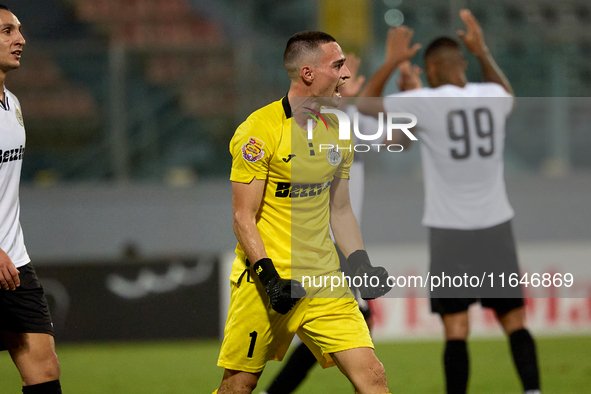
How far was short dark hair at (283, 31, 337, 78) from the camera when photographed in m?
3.39

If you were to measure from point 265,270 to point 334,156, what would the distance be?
659mm

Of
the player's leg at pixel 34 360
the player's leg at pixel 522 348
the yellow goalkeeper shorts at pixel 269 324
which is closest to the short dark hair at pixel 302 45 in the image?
the yellow goalkeeper shorts at pixel 269 324

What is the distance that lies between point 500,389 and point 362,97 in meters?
2.66

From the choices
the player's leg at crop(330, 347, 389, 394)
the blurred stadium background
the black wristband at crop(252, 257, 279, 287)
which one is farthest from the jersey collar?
the blurred stadium background

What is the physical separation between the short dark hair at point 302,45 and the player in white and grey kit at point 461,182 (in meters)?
0.92

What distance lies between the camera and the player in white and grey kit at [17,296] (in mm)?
3391

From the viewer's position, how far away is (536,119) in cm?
1004

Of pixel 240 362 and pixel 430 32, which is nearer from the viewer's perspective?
pixel 240 362

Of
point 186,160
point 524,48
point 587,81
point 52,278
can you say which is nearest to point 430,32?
point 524,48

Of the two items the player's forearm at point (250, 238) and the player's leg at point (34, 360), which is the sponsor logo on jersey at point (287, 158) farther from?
the player's leg at point (34, 360)

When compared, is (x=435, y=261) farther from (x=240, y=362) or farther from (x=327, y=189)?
(x=240, y=362)

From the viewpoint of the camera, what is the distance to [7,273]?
10.7ft

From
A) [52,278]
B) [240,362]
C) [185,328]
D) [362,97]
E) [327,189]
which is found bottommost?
[185,328]

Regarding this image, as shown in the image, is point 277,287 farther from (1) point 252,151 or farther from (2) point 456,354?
(2) point 456,354
